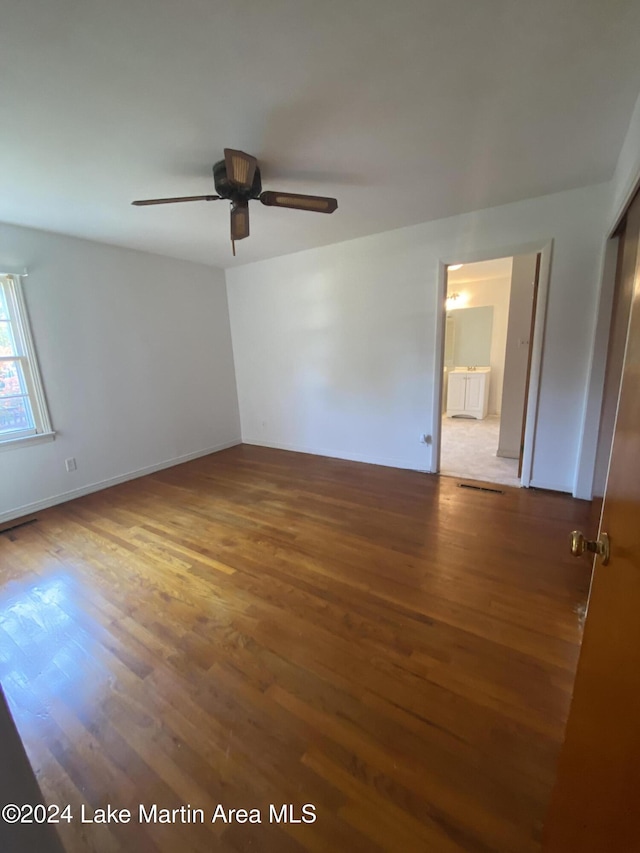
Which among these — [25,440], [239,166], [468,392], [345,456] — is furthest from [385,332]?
[25,440]

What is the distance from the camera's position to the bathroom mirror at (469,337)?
20.2ft

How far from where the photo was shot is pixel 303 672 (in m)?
1.50

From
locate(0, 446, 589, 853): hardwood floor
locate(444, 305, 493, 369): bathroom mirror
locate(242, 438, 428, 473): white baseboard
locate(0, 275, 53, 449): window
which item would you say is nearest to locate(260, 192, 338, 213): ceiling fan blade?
locate(0, 446, 589, 853): hardwood floor

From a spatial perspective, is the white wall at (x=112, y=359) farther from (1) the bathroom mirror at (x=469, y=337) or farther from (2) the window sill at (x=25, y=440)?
(1) the bathroom mirror at (x=469, y=337)

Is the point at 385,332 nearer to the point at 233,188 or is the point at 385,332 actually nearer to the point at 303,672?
the point at 233,188

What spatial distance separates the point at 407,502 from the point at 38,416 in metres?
3.54

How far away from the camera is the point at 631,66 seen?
1453mm

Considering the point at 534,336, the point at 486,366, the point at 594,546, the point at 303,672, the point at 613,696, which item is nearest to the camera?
the point at 613,696

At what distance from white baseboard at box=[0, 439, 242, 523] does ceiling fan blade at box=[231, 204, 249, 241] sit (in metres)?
2.95

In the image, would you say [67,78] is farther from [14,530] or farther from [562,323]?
[562,323]

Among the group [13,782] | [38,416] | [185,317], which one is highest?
[185,317]

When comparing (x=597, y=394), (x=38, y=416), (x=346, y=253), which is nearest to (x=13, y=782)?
(x=38, y=416)

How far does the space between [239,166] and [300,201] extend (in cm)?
42

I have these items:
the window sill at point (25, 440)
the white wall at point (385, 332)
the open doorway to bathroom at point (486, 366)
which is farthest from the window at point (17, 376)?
the open doorway to bathroom at point (486, 366)
